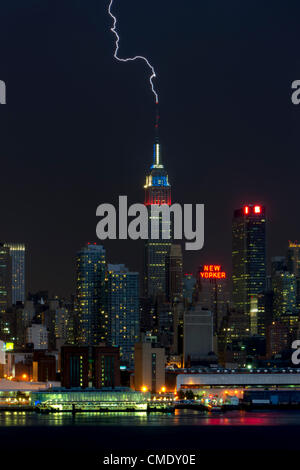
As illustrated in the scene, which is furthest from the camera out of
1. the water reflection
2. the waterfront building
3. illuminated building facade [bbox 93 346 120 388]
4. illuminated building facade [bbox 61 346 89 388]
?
the waterfront building

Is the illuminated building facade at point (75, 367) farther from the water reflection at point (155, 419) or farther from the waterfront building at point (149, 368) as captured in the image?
the waterfront building at point (149, 368)

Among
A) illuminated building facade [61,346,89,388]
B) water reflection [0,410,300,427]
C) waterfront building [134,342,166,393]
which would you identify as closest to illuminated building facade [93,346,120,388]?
illuminated building facade [61,346,89,388]

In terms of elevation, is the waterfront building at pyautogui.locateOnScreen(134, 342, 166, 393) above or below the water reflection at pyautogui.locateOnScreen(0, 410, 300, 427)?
above

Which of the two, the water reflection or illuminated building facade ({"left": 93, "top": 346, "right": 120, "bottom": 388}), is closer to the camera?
the water reflection

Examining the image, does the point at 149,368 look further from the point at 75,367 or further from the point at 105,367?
the point at 75,367

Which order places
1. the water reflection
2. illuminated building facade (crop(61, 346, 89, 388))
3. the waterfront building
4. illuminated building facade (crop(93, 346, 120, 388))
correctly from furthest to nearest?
the waterfront building
illuminated building facade (crop(93, 346, 120, 388))
illuminated building facade (crop(61, 346, 89, 388))
the water reflection

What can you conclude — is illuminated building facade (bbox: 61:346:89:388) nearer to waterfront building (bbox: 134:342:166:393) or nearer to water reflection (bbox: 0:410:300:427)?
water reflection (bbox: 0:410:300:427)

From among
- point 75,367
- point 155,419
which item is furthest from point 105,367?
point 155,419

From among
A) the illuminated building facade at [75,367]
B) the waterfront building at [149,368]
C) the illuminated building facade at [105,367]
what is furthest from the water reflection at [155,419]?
the waterfront building at [149,368]

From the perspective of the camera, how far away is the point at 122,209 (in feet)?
537
